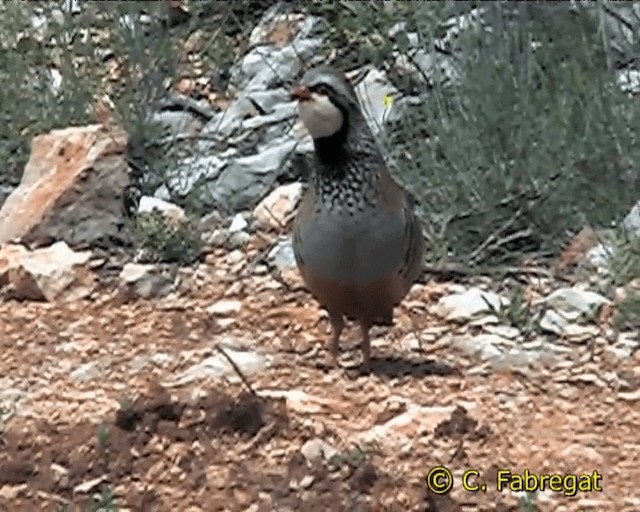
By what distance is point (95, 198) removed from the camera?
6.68 m

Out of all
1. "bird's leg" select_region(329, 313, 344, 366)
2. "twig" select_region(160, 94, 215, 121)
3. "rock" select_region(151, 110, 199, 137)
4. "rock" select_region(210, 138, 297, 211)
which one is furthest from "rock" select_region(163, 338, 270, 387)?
"twig" select_region(160, 94, 215, 121)

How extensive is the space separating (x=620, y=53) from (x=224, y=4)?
2.24 meters

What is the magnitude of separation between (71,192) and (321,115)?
183 centimetres

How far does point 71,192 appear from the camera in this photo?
6.61 meters

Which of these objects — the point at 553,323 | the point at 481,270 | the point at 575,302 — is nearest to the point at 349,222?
the point at 553,323

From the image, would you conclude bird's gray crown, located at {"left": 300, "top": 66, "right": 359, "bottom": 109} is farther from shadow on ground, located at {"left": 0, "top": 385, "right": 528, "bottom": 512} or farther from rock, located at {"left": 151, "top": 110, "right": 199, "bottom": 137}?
rock, located at {"left": 151, "top": 110, "right": 199, "bottom": 137}

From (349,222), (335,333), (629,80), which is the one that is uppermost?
(349,222)

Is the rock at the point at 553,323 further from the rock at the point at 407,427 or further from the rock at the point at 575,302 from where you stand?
the rock at the point at 407,427

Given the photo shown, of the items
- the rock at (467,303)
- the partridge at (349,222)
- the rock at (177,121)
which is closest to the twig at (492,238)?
the rock at (467,303)

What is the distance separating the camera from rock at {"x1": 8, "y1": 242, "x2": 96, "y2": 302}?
19.9 ft

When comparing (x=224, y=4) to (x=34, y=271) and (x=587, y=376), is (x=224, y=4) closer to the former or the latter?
(x=34, y=271)

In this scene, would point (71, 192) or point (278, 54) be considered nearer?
point (71, 192)

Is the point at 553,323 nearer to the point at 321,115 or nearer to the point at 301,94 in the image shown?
the point at 321,115

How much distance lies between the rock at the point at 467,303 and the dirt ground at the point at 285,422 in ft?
0.19
